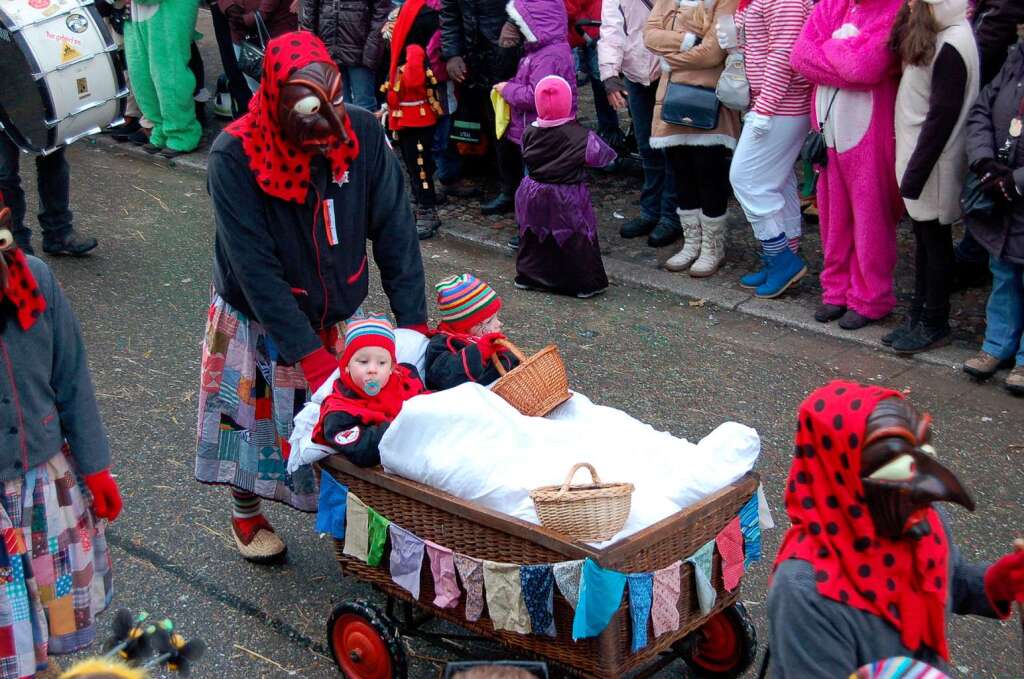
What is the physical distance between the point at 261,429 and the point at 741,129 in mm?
4026

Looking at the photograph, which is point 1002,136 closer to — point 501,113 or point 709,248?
point 709,248

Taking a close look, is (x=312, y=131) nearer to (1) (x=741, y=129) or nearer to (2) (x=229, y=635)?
(2) (x=229, y=635)

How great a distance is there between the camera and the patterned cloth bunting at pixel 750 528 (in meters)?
3.67

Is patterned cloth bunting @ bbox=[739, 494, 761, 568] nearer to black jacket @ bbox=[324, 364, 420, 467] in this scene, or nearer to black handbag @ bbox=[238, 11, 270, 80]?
black jacket @ bbox=[324, 364, 420, 467]

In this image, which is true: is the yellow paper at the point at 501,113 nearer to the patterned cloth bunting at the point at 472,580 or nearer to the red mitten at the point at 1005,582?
the patterned cloth bunting at the point at 472,580

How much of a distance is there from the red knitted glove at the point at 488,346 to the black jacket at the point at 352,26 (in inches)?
205

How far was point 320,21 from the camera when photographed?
30.2 ft

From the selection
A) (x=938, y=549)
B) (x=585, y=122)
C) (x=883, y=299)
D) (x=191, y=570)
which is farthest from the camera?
(x=585, y=122)

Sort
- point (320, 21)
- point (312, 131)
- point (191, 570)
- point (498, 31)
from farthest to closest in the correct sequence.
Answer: point (320, 21) < point (498, 31) < point (191, 570) < point (312, 131)

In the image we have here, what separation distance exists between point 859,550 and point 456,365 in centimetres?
197

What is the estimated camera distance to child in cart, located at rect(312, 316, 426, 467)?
3832mm

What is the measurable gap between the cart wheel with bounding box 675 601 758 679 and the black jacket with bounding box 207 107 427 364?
5.05 ft

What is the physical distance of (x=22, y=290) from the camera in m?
3.40

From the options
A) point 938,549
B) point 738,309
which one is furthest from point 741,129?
point 938,549
